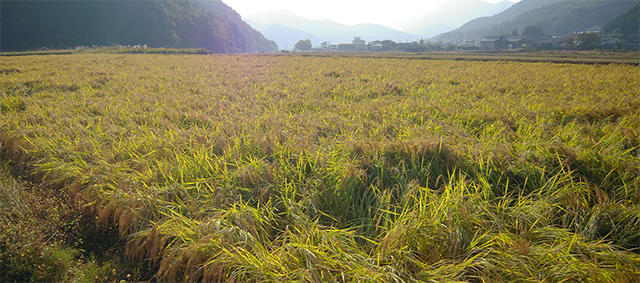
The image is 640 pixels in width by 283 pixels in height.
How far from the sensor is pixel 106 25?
7844 cm

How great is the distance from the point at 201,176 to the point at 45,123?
13.5 ft

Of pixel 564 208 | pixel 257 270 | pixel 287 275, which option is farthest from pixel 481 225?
pixel 257 270

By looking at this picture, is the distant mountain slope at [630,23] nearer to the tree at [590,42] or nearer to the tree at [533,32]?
the tree at [590,42]

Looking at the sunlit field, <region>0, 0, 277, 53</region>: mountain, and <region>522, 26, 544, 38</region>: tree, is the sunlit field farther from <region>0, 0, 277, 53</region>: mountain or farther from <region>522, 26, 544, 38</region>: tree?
<region>522, 26, 544, 38</region>: tree

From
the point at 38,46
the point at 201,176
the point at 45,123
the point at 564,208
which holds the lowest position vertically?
the point at 564,208

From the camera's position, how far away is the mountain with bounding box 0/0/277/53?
66000mm

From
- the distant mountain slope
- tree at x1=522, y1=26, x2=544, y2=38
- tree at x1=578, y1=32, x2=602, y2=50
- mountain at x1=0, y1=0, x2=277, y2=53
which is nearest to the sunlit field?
tree at x1=578, y1=32, x2=602, y2=50

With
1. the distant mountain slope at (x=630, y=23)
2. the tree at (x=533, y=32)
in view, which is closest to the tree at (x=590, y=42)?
the distant mountain slope at (x=630, y=23)

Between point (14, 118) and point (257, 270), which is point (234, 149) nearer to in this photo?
point (257, 270)

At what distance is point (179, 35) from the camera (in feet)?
281

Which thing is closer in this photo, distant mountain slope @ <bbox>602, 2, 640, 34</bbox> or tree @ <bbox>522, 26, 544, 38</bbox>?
distant mountain slope @ <bbox>602, 2, 640, 34</bbox>

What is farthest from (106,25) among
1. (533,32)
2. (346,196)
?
(533,32)

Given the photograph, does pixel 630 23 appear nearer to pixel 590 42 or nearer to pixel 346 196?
pixel 590 42

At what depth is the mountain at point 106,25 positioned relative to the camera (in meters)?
66.0
